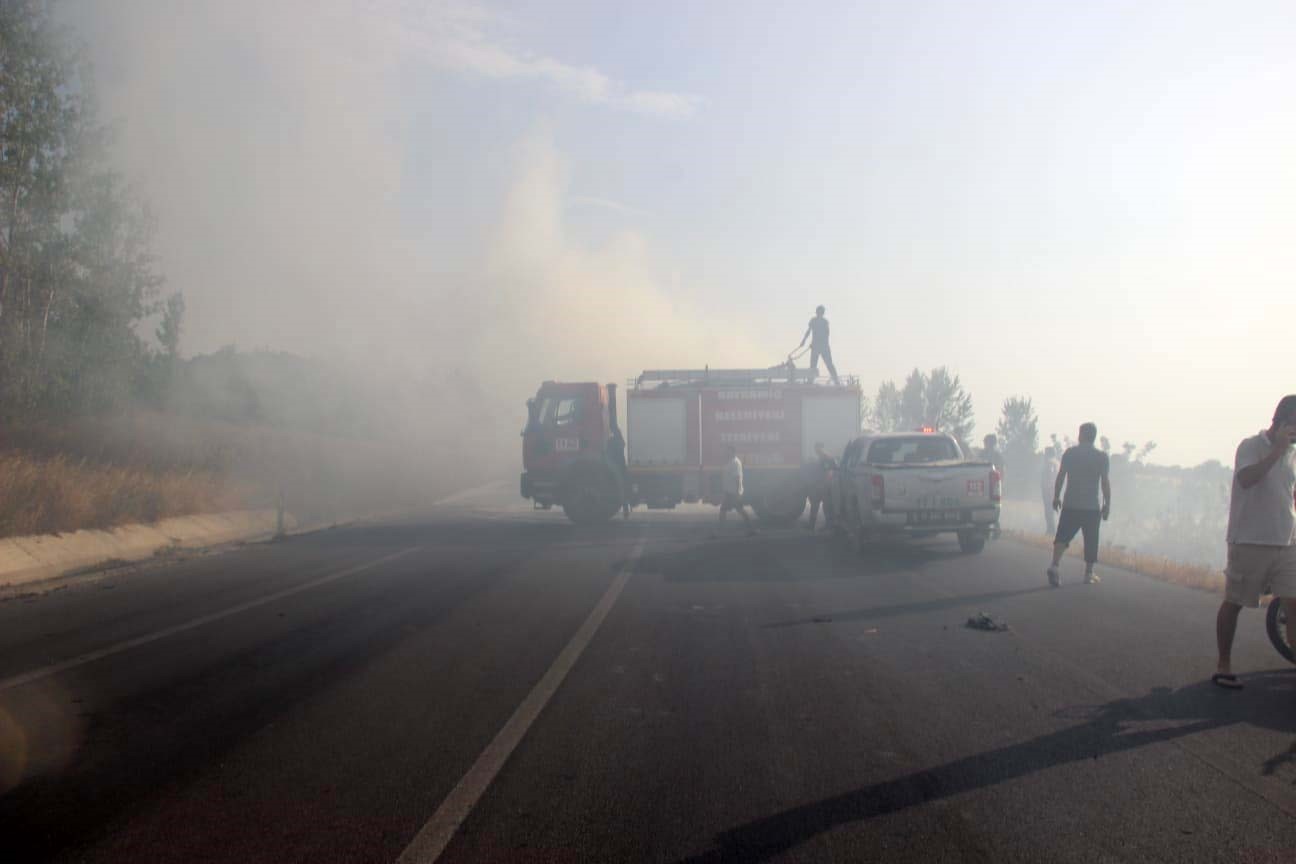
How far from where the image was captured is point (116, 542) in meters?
15.8

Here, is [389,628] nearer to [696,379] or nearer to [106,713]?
[106,713]

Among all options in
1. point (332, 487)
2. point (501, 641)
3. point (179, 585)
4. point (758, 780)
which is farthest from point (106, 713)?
point (332, 487)

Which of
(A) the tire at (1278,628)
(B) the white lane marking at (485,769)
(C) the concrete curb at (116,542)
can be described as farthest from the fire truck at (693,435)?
(A) the tire at (1278,628)

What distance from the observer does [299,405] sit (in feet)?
174

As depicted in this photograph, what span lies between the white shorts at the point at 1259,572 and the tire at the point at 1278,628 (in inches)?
34.5

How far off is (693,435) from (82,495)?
1276 centimetres

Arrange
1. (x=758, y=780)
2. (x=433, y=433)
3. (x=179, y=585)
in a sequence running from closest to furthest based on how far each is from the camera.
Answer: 1. (x=758, y=780)
2. (x=179, y=585)
3. (x=433, y=433)

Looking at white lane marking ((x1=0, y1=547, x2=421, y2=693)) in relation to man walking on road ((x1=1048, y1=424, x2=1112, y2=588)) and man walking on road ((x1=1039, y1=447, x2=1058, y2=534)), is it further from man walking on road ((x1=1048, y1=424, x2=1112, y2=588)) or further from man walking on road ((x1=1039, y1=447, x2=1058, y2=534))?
man walking on road ((x1=1039, y1=447, x2=1058, y2=534))

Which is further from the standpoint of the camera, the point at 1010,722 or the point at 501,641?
the point at 501,641

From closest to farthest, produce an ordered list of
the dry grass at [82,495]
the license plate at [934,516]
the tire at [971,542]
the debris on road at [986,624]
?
the debris on road at [986,624] → the license plate at [934,516] → the dry grass at [82,495] → the tire at [971,542]

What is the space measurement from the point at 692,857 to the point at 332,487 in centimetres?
2959

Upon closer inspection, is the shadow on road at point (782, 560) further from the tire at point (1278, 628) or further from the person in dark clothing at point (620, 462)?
the tire at point (1278, 628)

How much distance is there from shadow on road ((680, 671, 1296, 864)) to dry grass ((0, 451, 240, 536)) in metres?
13.7

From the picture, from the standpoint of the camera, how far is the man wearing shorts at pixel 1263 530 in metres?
6.50
